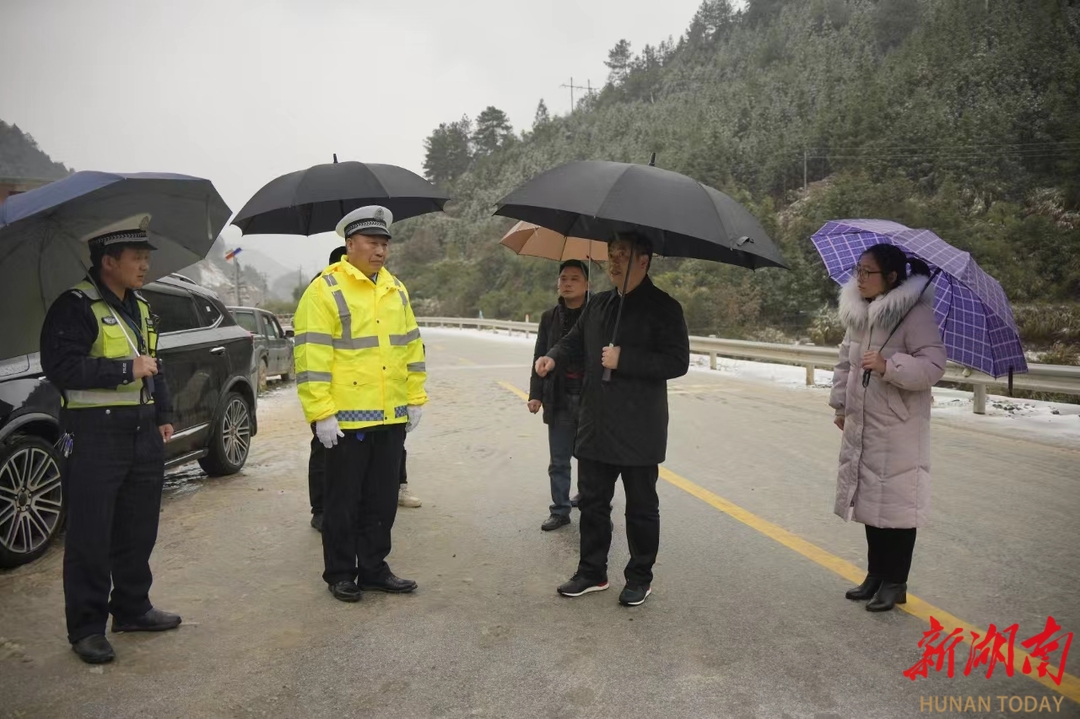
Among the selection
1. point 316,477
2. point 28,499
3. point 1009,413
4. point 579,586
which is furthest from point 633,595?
point 1009,413

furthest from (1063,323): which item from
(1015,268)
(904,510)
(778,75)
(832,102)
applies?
(778,75)

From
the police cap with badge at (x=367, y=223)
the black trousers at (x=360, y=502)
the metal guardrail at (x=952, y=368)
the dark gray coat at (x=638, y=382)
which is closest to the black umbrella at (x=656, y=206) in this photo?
the dark gray coat at (x=638, y=382)

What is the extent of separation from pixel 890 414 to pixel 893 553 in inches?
28.4

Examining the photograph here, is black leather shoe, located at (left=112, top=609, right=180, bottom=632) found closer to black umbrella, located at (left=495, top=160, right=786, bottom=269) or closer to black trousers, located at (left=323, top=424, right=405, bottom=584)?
black trousers, located at (left=323, top=424, right=405, bottom=584)

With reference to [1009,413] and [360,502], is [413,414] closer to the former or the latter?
[360,502]

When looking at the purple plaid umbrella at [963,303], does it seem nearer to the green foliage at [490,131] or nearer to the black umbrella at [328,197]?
the black umbrella at [328,197]

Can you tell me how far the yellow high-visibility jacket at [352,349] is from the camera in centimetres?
395

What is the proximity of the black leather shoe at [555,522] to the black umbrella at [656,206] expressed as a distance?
1.81 meters

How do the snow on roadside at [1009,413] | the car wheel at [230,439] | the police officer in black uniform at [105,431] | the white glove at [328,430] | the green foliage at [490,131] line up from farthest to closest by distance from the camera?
the green foliage at [490,131]
the snow on roadside at [1009,413]
the car wheel at [230,439]
the white glove at [328,430]
the police officer in black uniform at [105,431]

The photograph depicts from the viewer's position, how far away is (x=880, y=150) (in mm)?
40312

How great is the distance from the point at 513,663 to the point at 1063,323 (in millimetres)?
24693

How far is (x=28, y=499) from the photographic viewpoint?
471 cm

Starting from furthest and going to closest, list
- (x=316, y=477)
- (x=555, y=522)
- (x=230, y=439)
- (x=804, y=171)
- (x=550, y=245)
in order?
(x=804, y=171)
(x=230, y=439)
(x=550, y=245)
(x=555, y=522)
(x=316, y=477)

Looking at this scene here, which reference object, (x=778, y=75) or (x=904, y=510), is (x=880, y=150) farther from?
(x=904, y=510)
